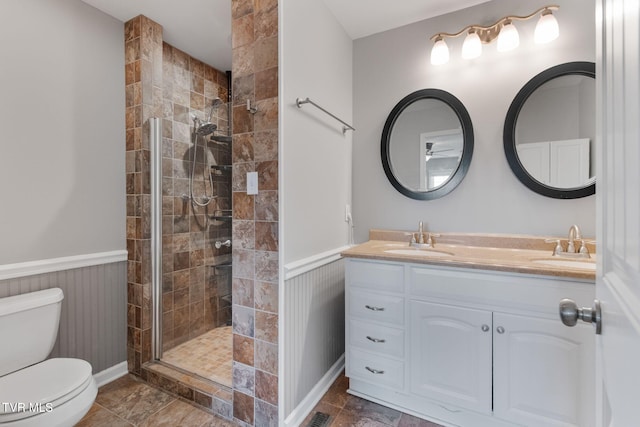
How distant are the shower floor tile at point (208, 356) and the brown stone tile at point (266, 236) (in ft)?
3.15

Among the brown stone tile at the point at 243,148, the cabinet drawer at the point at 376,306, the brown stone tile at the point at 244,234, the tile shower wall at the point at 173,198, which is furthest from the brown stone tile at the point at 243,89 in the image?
the cabinet drawer at the point at 376,306

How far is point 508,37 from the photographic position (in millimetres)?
1720

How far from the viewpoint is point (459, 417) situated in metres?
1.50

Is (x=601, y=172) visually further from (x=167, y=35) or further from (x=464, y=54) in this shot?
(x=167, y=35)

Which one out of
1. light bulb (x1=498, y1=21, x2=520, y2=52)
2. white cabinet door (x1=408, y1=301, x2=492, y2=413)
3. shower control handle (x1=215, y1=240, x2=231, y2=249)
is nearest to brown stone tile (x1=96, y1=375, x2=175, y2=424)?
shower control handle (x1=215, y1=240, x2=231, y2=249)

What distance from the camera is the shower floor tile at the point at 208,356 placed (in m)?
1.89

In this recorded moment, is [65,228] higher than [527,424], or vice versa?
[65,228]

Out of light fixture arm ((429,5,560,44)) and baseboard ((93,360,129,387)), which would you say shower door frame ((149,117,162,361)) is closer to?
baseboard ((93,360,129,387))

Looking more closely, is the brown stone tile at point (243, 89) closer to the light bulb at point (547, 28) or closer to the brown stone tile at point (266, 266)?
the brown stone tile at point (266, 266)

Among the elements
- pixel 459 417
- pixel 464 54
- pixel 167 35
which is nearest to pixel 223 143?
pixel 167 35

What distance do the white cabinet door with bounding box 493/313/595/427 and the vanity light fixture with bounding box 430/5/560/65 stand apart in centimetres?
157

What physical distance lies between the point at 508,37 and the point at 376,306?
1790 mm

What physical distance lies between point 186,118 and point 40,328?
1682 millimetres

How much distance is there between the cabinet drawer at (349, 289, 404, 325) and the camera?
158cm
